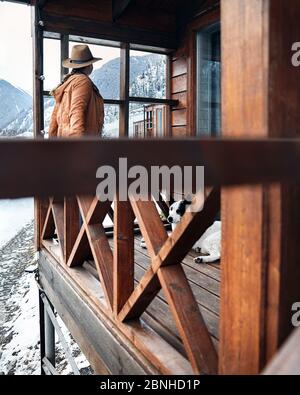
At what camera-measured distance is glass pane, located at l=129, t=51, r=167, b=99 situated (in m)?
3.87

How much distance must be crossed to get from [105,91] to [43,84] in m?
0.73

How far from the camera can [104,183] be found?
443 mm

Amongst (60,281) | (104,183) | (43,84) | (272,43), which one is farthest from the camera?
(43,84)

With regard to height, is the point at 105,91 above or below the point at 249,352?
above

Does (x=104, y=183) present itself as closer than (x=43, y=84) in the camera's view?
Yes

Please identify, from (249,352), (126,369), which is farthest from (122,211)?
(249,352)

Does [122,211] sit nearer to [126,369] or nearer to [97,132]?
[126,369]

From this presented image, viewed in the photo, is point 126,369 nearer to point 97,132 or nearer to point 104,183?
point 104,183

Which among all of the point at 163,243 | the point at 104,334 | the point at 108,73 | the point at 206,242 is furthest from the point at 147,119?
the point at 163,243

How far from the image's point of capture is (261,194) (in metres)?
0.77

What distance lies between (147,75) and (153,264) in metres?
3.13
